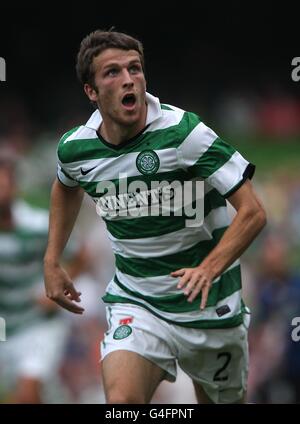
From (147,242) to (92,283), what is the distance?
212 inches

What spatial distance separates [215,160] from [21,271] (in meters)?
3.32

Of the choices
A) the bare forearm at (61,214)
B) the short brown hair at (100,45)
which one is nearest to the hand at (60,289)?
the bare forearm at (61,214)

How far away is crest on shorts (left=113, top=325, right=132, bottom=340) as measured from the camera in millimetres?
5793

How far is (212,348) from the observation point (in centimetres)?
605

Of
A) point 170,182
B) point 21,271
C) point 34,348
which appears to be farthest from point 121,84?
point 34,348

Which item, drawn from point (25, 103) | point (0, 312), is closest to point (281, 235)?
point (0, 312)

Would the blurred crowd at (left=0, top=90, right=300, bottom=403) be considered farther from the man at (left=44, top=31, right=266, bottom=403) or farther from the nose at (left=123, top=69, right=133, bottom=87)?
the nose at (left=123, top=69, right=133, bottom=87)

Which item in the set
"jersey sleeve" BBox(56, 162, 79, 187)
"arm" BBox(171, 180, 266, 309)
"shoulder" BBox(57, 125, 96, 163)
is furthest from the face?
"arm" BBox(171, 180, 266, 309)

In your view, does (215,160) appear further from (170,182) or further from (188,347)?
(188,347)

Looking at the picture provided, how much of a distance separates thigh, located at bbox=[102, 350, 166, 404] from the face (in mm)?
1180

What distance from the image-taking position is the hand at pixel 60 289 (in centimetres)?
602

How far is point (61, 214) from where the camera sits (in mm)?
6246

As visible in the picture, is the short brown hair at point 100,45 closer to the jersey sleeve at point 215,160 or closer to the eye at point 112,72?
the eye at point 112,72

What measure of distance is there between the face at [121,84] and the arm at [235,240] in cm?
67
